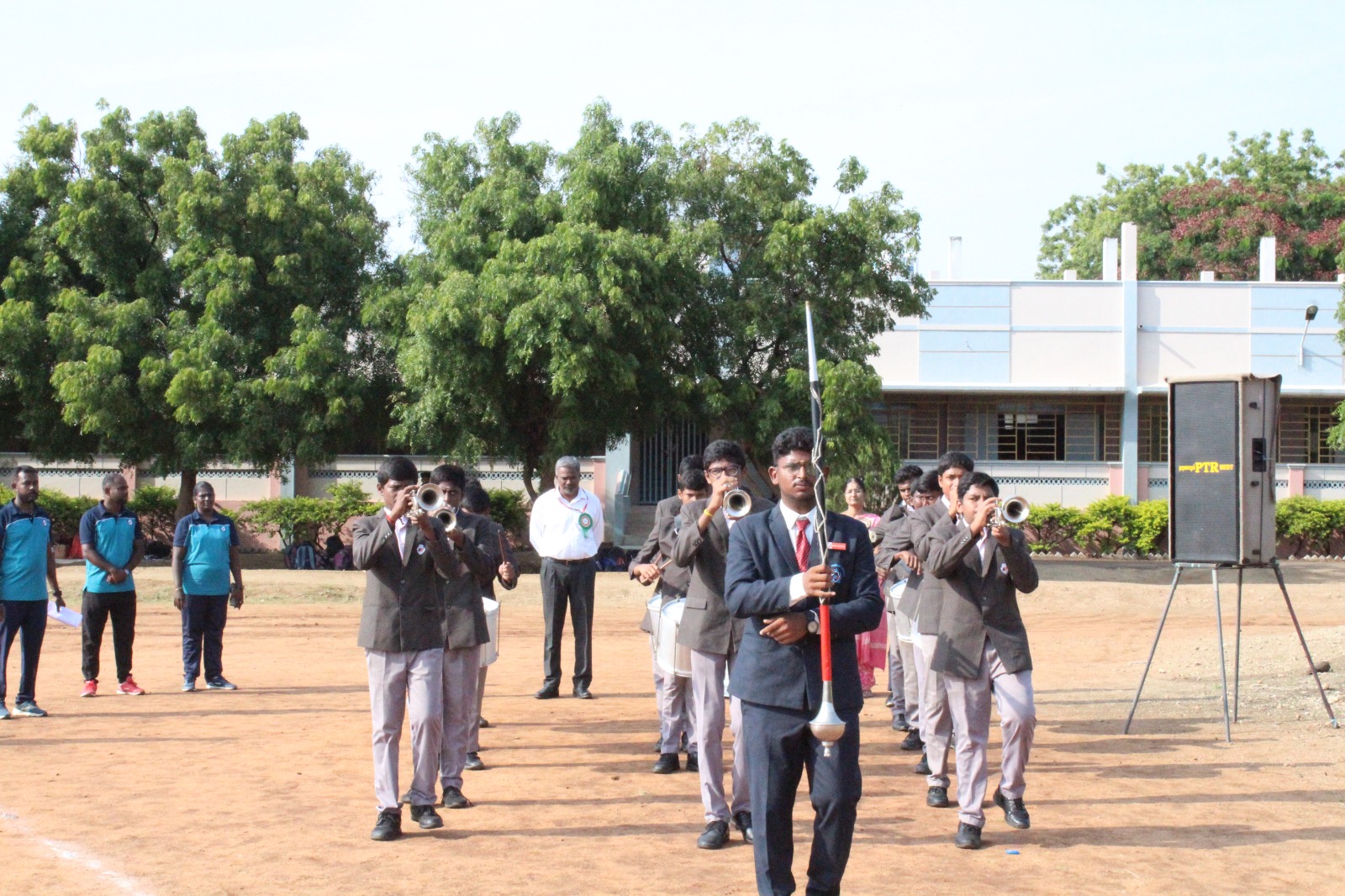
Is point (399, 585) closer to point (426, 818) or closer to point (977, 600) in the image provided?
point (426, 818)

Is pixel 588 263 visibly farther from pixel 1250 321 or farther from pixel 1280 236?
pixel 1280 236

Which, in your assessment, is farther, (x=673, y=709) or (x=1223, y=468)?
(x=1223, y=468)

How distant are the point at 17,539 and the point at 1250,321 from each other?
31140 millimetres

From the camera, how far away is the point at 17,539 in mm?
10844

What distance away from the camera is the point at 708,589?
297 inches

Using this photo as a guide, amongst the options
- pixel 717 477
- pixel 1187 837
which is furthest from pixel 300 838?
pixel 1187 837

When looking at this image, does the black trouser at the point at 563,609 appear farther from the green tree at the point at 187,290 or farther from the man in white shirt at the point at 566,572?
the green tree at the point at 187,290

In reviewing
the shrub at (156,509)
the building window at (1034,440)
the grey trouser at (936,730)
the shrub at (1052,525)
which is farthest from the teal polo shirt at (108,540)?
the building window at (1034,440)

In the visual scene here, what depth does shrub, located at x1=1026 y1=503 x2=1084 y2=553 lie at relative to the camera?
31.5m

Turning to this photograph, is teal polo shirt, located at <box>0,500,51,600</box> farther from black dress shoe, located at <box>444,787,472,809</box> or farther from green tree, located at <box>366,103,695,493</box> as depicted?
green tree, located at <box>366,103,695,493</box>

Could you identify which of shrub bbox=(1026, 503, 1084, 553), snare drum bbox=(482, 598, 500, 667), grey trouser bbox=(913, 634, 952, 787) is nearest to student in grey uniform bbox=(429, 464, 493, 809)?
snare drum bbox=(482, 598, 500, 667)

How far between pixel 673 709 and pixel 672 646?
0.82 meters

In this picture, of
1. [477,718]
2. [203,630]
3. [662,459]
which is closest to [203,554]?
[203,630]

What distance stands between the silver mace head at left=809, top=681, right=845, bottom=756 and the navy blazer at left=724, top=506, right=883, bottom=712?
112 mm
